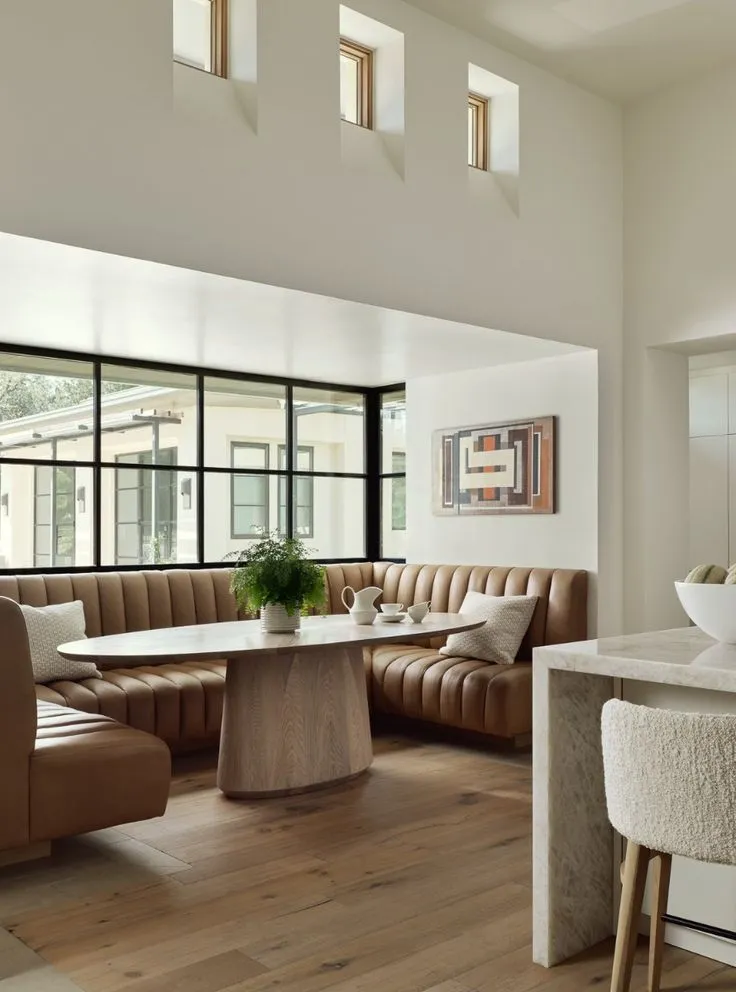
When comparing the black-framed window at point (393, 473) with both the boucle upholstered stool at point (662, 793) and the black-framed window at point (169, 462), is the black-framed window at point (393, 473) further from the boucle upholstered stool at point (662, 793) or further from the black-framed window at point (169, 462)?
the boucle upholstered stool at point (662, 793)

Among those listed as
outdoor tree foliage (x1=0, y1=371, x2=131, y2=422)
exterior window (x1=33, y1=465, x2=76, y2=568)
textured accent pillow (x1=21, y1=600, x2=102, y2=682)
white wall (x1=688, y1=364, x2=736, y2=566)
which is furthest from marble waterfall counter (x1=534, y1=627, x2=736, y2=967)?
white wall (x1=688, y1=364, x2=736, y2=566)

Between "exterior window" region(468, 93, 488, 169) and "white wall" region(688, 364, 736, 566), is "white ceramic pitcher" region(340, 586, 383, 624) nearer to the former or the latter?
"exterior window" region(468, 93, 488, 169)

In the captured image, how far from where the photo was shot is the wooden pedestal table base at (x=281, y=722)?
4.25m

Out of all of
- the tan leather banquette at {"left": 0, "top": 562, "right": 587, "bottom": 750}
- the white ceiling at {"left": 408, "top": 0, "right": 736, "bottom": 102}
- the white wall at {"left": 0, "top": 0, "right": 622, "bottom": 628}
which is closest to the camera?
the white wall at {"left": 0, "top": 0, "right": 622, "bottom": 628}

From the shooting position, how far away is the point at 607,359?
5695mm

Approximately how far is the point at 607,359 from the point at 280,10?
8.73 feet

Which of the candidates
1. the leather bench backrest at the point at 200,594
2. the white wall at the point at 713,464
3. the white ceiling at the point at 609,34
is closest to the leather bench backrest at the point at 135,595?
the leather bench backrest at the point at 200,594

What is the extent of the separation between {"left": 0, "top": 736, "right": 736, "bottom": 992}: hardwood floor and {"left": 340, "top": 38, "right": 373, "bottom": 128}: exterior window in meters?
3.14

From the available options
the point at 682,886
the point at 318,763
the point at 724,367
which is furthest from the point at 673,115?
the point at 682,886

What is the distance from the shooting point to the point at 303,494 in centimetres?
702

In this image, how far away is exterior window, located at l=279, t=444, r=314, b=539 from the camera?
6.90 metres

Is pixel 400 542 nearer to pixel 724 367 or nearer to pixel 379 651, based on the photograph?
pixel 379 651

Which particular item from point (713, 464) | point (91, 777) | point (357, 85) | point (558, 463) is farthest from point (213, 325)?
point (713, 464)

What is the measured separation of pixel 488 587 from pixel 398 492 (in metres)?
1.62
